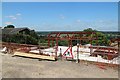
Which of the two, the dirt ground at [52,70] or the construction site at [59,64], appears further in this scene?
the construction site at [59,64]

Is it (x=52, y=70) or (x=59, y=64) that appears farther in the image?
(x=59, y=64)

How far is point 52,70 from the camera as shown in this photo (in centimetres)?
925

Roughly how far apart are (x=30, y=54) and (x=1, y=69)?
2.93 metres

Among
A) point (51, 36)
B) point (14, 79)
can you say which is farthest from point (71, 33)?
point (14, 79)

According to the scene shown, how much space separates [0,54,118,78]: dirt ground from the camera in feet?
27.6

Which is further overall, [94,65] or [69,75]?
[94,65]

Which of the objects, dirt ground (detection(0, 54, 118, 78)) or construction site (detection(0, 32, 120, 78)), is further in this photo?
construction site (detection(0, 32, 120, 78))

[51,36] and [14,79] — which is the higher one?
[51,36]

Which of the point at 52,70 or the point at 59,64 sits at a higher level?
the point at 59,64

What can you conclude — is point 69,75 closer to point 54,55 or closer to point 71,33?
point 54,55

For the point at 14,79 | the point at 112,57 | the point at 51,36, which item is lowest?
the point at 14,79

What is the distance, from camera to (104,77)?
26.6 feet

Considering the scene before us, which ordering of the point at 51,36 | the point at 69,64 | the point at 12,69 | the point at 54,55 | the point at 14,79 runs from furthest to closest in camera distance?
the point at 51,36 < the point at 54,55 < the point at 69,64 < the point at 12,69 < the point at 14,79

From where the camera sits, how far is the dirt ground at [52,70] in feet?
27.6
